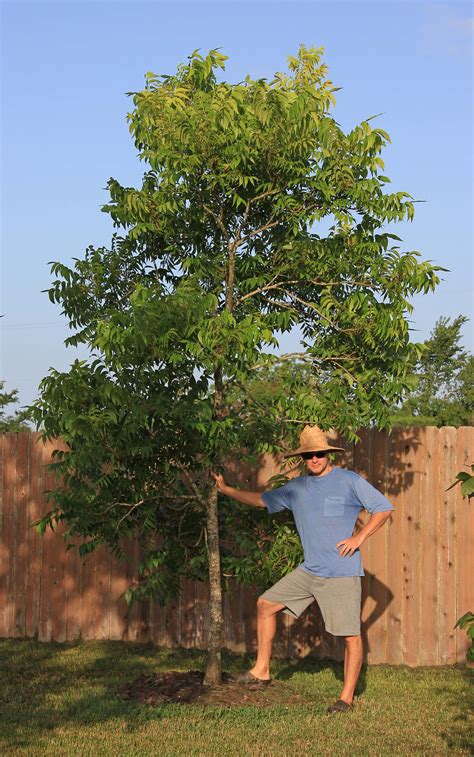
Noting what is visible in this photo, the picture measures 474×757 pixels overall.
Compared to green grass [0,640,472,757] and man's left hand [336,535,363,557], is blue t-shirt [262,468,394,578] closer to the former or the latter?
man's left hand [336,535,363,557]

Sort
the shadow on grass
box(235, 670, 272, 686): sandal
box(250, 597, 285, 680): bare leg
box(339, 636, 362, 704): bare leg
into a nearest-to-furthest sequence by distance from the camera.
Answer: box(339, 636, 362, 704): bare leg → box(250, 597, 285, 680): bare leg → box(235, 670, 272, 686): sandal → the shadow on grass

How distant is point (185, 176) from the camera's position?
309 inches

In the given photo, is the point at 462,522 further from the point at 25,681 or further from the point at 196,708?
the point at 25,681

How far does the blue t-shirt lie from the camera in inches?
309

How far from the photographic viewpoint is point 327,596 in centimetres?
787

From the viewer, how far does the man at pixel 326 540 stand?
25.6ft

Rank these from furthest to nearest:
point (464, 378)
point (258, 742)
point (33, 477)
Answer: point (464, 378) < point (33, 477) < point (258, 742)

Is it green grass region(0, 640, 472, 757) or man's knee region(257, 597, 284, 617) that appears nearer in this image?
green grass region(0, 640, 472, 757)

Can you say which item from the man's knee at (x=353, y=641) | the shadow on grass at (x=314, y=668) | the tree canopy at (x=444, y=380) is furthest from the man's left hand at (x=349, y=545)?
the tree canopy at (x=444, y=380)

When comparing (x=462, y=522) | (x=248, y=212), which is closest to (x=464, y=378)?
(x=462, y=522)

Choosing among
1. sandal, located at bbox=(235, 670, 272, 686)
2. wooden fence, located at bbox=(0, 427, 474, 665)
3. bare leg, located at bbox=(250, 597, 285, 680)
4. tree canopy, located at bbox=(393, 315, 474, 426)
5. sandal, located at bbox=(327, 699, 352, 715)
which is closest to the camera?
sandal, located at bbox=(327, 699, 352, 715)

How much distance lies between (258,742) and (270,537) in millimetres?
2015

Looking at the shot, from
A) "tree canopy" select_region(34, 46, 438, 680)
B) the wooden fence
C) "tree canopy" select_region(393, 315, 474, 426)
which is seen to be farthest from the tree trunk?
"tree canopy" select_region(393, 315, 474, 426)

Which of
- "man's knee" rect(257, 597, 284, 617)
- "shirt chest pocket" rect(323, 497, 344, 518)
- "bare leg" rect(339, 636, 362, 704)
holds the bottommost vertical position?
"bare leg" rect(339, 636, 362, 704)
